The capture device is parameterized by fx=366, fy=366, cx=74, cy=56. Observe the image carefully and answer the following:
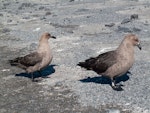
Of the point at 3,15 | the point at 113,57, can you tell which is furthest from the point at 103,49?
the point at 3,15

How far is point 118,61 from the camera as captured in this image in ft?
50.8

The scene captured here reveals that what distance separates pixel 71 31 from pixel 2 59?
9.29 m

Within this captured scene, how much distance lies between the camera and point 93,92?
16.0 meters

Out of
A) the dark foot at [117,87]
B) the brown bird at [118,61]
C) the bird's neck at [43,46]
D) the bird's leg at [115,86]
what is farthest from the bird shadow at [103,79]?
the bird's neck at [43,46]

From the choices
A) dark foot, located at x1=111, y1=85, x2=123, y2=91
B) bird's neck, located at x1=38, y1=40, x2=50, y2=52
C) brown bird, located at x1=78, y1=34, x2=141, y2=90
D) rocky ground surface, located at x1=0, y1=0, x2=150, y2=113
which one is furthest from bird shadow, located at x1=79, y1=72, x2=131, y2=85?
bird's neck, located at x1=38, y1=40, x2=50, y2=52

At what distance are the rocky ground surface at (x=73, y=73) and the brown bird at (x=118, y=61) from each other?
0.82 m

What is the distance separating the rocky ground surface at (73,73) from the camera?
1485 cm

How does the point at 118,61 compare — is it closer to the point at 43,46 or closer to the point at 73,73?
the point at 73,73

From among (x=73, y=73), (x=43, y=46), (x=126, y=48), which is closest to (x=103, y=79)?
(x=73, y=73)

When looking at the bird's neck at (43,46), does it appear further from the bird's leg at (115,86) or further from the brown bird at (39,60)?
the bird's leg at (115,86)

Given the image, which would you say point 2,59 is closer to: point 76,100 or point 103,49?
point 103,49

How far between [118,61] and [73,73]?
4386 mm

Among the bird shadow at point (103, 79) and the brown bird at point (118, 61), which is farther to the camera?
the bird shadow at point (103, 79)

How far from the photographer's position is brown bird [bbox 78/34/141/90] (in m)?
15.5
